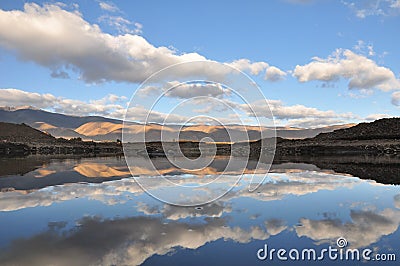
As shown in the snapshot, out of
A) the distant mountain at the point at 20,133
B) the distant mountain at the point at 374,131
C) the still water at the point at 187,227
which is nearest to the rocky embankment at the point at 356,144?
the distant mountain at the point at 374,131

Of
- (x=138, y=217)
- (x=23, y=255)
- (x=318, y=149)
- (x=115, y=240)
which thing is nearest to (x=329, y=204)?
(x=138, y=217)

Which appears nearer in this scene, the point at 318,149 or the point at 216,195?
the point at 216,195

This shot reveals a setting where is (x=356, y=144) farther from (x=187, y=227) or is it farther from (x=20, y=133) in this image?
(x=20, y=133)

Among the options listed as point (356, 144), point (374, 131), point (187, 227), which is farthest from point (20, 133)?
point (187, 227)

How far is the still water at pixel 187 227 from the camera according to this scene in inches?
315

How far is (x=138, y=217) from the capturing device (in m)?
11.9

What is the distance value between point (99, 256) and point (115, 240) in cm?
118

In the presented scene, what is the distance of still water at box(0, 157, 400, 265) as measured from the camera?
315 inches

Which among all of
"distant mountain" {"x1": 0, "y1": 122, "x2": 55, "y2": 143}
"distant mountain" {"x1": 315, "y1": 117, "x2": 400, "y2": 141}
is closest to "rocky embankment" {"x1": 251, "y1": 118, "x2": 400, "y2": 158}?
"distant mountain" {"x1": 315, "y1": 117, "x2": 400, "y2": 141}

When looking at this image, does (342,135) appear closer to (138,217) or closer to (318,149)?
(318,149)

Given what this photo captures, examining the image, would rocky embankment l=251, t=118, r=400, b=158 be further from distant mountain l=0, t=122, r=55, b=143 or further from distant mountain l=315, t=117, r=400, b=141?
distant mountain l=0, t=122, r=55, b=143

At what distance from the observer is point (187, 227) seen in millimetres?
10453

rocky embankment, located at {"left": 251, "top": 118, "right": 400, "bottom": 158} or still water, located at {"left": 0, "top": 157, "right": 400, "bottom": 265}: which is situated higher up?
rocky embankment, located at {"left": 251, "top": 118, "right": 400, "bottom": 158}

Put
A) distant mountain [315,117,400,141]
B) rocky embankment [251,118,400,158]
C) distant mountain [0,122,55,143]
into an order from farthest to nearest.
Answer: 1. distant mountain [0,122,55,143]
2. distant mountain [315,117,400,141]
3. rocky embankment [251,118,400,158]
